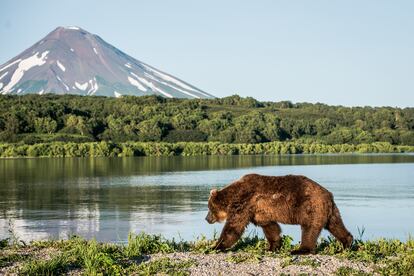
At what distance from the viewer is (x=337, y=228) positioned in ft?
34.0

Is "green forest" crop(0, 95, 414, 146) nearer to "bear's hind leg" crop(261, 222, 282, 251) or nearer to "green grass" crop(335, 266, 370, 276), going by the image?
"bear's hind leg" crop(261, 222, 282, 251)

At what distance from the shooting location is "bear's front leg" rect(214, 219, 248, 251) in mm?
10281

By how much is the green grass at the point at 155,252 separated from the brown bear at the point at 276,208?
0.95 feet

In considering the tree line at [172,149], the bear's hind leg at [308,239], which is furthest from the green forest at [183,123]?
the bear's hind leg at [308,239]

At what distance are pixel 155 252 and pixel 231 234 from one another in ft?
4.12

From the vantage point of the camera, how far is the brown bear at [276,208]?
33.1ft

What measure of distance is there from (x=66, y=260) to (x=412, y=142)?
121m

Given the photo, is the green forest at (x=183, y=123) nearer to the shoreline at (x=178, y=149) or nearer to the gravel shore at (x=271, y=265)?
the shoreline at (x=178, y=149)

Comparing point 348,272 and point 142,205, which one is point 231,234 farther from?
point 142,205

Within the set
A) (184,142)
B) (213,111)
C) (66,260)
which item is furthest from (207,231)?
(213,111)

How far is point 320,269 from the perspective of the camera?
30.3 ft

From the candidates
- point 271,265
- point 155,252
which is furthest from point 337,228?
point 155,252

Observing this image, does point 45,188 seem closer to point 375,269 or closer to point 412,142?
point 375,269

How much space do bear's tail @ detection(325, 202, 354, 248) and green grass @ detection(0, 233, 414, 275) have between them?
0.42 ft
